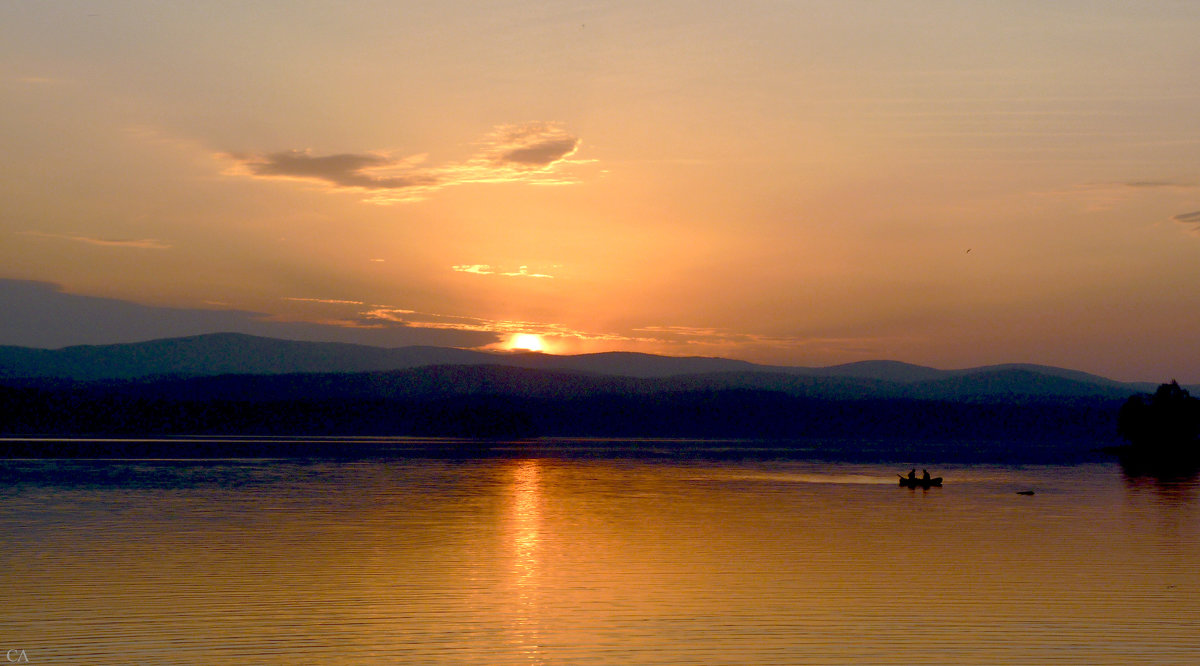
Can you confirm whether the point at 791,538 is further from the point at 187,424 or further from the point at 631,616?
the point at 187,424

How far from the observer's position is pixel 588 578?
28.1 m

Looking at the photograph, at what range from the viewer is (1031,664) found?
19.5 meters

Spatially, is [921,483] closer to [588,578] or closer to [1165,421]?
[588,578]

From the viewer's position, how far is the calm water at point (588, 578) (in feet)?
67.4

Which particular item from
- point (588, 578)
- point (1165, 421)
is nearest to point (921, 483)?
point (588, 578)

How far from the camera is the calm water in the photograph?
20.5 m

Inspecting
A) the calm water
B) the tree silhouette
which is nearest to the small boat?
the calm water

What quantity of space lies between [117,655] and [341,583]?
8204 millimetres

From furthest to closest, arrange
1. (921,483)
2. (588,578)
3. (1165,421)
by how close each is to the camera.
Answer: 1. (1165,421)
2. (921,483)
3. (588,578)

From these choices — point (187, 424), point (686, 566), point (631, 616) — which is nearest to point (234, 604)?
point (631, 616)

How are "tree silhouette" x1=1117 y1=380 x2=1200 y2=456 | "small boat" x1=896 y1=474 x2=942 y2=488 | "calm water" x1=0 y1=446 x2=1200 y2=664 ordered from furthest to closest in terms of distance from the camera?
"tree silhouette" x1=1117 y1=380 x2=1200 y2=456 → "small boat" x1=896 y1=474 x2=942 y2=488 → "calm water" x1=0 y1=446 x2=1200 y2=664

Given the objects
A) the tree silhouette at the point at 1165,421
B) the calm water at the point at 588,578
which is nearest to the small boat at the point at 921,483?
the calm water at the point at 588,578

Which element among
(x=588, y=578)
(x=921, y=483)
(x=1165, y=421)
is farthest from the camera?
(x=1165, y=421)

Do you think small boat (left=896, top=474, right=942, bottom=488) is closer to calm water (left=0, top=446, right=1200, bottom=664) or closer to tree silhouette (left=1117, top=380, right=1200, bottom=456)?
calm water (left=0, top=446, right=1200, bottom=664)
